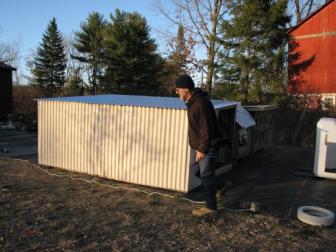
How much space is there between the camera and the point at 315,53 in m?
26.2

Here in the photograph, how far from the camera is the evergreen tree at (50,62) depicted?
4000 cm

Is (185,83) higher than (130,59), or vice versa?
(130,59)

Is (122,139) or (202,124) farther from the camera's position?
(122,139)

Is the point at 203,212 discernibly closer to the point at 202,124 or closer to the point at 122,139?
the point at 202,124

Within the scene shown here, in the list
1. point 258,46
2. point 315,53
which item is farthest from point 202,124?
point 315,53

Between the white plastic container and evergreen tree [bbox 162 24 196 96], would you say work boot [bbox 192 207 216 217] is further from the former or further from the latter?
evergreen tree [bbox 162 24 196 96]

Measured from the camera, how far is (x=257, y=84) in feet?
81.6

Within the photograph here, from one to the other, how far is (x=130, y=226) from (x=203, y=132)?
164 cm

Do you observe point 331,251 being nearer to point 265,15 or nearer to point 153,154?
point 153,154

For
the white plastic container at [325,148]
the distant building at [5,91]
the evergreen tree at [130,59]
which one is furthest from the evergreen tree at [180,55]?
the white plastic container at [325,148]

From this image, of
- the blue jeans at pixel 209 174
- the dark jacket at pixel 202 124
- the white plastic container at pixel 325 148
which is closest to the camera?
the dark jacket at pixel 202 124

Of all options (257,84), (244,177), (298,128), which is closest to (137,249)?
(244,177)

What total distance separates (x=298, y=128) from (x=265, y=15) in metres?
10.9

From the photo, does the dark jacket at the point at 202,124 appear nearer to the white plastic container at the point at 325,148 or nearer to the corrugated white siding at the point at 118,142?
the corrugated white siding at the point at 118,142
